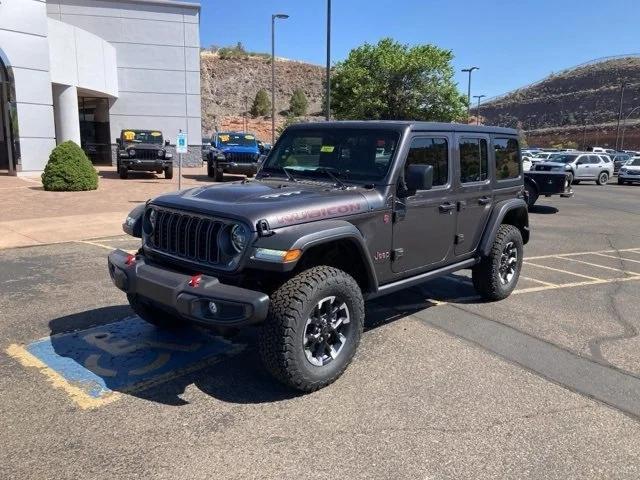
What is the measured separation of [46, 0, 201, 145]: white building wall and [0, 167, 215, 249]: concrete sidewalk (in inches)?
395

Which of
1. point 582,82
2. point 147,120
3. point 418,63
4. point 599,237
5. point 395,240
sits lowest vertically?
point 599,237

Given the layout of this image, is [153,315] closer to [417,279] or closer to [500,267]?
[417,279]

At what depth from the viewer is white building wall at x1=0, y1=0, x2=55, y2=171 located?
19531 millimetres

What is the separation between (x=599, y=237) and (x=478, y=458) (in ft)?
32.2

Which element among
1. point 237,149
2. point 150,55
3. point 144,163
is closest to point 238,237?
point 237,149

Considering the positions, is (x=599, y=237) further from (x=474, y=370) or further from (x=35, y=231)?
(x=35, y=231)

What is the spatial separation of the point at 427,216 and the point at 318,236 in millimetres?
1434

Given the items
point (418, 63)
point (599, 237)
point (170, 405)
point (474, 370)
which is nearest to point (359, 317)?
point (474, 370)

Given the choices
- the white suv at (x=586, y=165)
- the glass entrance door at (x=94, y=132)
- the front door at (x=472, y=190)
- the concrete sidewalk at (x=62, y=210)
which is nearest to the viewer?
the front door at (x=472, y=190)

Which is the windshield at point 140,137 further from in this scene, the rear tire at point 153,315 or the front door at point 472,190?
the front door at point 472,190

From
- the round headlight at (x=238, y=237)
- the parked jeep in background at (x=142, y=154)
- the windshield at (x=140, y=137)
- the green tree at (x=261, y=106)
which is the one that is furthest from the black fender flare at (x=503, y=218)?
the green tree at (x=261, y=106)

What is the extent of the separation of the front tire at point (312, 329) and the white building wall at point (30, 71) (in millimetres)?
20339

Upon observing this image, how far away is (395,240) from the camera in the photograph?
4.35 metres

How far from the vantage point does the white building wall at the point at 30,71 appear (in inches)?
769
